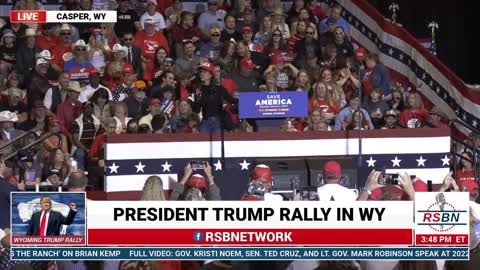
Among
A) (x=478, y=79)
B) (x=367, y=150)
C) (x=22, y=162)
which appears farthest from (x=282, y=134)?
(x=478, y=79)

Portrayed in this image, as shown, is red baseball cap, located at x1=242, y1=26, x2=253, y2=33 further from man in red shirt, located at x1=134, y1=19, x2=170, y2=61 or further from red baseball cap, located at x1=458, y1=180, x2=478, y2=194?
red baseball cap, located at x1=458, y1=180, x2=478, y2=194

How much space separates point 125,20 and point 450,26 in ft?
19.6

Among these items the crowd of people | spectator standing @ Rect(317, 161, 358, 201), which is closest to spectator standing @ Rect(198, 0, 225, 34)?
the crowd of people

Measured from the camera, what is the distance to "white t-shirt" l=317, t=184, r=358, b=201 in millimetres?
13727

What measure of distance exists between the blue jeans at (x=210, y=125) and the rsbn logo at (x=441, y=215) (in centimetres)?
509

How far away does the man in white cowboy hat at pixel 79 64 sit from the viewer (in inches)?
787

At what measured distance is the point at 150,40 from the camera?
2098cm

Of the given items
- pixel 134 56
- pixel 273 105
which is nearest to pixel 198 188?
pixel 273 105

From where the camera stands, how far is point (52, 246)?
43.4 feet

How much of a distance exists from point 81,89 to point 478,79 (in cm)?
742

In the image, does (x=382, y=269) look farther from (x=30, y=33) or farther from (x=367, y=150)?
(x=30, y=33)

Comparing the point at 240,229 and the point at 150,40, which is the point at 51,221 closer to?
the point at 240,229

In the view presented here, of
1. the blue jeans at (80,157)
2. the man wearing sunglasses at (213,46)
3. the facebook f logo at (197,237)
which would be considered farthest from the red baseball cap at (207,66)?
the facebook f logo at (197,237)

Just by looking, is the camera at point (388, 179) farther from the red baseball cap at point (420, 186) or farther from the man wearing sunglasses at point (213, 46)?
the man wearing sunglasses at point (213, 46)
